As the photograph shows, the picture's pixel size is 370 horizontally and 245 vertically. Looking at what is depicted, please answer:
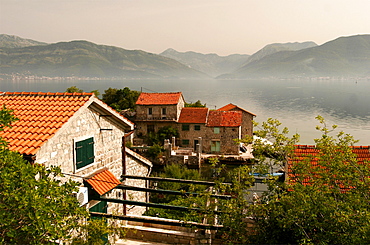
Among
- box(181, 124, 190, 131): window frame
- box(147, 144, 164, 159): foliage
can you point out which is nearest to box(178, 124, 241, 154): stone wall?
box(181, 124, 190, 131): window frame

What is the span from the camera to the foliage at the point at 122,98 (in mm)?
54881

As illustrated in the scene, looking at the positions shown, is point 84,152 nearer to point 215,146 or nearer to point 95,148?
point 95,148

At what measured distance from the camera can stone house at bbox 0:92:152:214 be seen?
347 inches

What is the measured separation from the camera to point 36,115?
394 inches

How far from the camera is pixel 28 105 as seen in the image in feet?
35.6

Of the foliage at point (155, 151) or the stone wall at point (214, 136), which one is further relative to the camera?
the stone wall at point (214, 136)

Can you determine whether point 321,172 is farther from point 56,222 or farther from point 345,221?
point 56,222

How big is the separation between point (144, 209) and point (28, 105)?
7.21 metres

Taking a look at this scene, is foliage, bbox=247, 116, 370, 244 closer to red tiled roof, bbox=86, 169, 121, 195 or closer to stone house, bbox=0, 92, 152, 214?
red tiled roof, bbox=86, 169, 121, 195

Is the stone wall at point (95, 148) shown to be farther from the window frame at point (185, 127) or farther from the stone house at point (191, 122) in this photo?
the window frame at point (185, 127)

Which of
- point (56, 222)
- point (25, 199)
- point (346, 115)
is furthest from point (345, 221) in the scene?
point (346, 115)

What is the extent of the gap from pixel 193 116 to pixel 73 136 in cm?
3114

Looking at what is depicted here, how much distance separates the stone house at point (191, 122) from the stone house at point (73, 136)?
89.0ft

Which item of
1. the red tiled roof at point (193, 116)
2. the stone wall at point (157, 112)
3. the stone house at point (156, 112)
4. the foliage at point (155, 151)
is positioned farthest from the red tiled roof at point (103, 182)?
the stone wall at point (157, 112)
